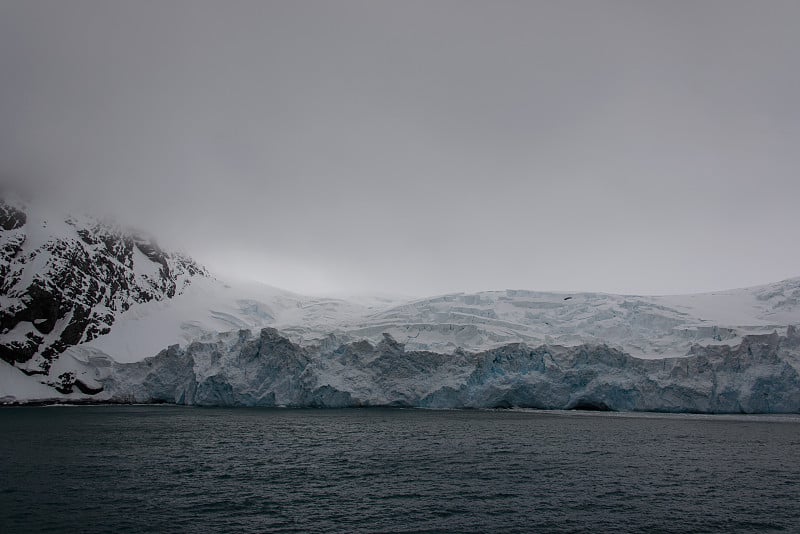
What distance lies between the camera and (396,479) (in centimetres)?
2244

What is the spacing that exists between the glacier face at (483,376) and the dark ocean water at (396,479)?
46.8 ft

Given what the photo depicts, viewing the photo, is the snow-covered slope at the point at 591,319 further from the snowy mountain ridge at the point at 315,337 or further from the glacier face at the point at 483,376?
the glacier face at the point at 483,376

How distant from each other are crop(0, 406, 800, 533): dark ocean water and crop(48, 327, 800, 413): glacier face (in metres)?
14.3

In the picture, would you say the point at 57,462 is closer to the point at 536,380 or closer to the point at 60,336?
the point at 536,380

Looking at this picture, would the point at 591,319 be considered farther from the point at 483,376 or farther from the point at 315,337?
the point at 315,337

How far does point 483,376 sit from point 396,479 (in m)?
37.2

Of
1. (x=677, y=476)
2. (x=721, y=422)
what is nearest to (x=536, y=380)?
(x=721, y=422)

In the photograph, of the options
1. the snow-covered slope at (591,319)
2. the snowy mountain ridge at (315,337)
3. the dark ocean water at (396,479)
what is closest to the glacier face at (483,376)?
the snowy mountain ridge at (315,337)

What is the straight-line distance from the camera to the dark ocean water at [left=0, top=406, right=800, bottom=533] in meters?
16.6

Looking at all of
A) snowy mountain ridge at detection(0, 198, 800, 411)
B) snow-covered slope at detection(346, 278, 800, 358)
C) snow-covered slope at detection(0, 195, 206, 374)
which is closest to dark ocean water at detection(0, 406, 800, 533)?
snowy mountain ridge at detection(0, 198, 800, 411)

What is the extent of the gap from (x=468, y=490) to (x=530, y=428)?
828 inches

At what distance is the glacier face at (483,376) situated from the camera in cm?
5278

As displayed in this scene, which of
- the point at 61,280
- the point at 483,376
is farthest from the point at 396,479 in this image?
the point at 61,280

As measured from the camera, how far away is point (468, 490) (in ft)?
67.7
